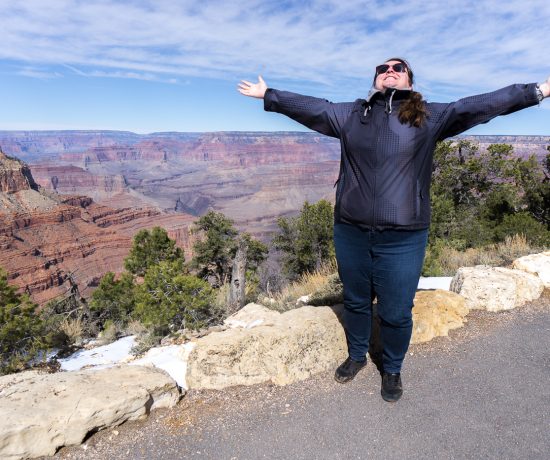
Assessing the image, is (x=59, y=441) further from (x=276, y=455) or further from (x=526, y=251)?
(x=526, y=251)

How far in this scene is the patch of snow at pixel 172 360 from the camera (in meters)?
3.44

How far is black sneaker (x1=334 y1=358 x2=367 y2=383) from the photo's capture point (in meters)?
3.12

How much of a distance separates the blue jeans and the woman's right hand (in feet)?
3.40

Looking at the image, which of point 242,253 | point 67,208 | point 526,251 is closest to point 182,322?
point 242,253

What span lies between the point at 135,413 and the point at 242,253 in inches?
233

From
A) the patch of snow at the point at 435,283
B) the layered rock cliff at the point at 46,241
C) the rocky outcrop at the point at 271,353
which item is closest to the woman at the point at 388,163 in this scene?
the rocky outcrop at the point at 271,353

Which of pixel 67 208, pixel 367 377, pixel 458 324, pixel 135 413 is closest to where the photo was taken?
pixel 135 413

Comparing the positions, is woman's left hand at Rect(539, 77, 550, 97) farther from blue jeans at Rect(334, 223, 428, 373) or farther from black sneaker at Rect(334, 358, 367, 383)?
black sneaker at Rect(334, 358, 367, 383)

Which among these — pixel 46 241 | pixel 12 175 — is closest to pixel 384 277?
pixel 46 241

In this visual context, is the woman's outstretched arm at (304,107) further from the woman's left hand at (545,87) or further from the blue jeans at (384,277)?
the woman's left hand at (545,87)

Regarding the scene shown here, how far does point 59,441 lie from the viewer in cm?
247

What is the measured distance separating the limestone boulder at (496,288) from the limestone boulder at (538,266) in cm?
22

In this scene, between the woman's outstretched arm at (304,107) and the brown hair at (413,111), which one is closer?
the brown hair at (413,111)

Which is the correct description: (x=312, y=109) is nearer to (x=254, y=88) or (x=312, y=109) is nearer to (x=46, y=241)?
(x=254, y=88)
